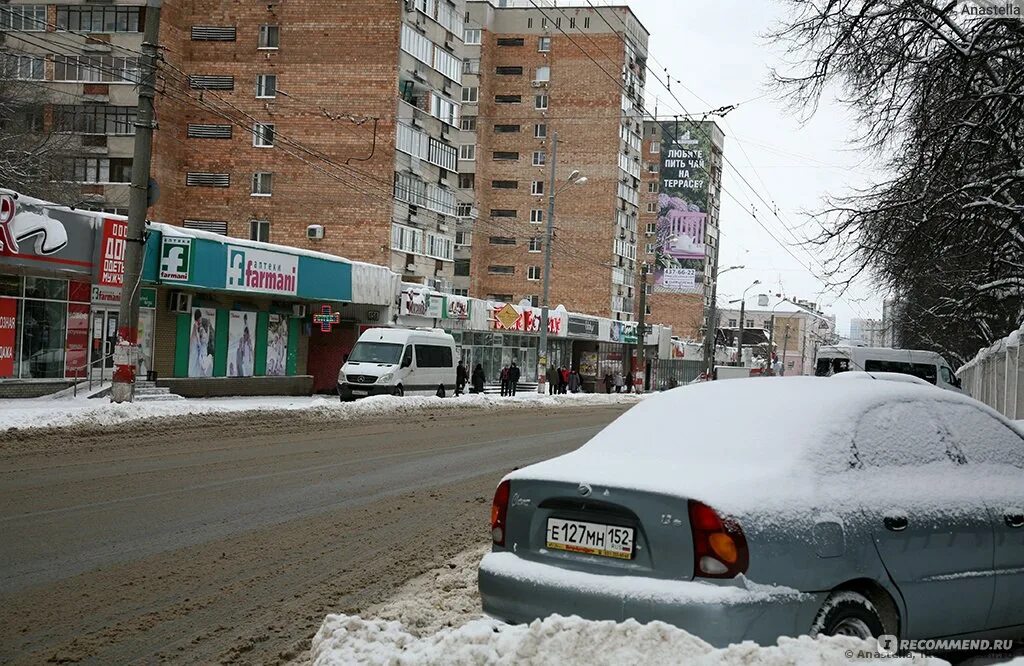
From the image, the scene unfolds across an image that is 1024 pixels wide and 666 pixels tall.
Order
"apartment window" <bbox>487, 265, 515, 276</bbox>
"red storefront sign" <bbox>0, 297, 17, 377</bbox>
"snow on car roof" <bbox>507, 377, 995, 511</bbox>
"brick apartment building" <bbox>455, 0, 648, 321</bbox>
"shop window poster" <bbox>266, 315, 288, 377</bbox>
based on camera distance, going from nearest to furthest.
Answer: "snow on car roof" <bbox>507, 377, 995, 511</bbox> → "red storefront sign" <bbox>0, 297, 17, 377</bbox> → "shop window poster" <bbox>266, 315, 288, 377</bbox> → "brick apartment building" <bbox>455, 0, 648, 321</bbox> → "apartment window" <bbox>487, 265, 515, 276</bbox>

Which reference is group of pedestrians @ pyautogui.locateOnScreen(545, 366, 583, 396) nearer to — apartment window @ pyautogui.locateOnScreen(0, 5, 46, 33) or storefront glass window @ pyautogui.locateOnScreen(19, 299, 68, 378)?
storefront glass window @ pyautogui.locateOnScreen(19, 299, 68, 378)

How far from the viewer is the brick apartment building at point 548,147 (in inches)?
3243

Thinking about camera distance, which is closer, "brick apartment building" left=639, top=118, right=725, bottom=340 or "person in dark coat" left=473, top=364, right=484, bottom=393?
"person in dark coat" left=473, top=364, right=484, bottom=393

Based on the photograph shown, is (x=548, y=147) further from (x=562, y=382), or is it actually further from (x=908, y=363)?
(x=908, y=363)

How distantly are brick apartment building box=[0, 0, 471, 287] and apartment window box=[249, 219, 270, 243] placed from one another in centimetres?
7

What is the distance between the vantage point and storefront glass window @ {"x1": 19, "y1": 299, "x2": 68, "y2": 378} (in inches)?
1039

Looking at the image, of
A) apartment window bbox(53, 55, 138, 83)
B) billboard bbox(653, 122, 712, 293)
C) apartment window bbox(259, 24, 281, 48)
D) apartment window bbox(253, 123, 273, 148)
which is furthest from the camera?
billboard bbox(653, 122, 712, 293)

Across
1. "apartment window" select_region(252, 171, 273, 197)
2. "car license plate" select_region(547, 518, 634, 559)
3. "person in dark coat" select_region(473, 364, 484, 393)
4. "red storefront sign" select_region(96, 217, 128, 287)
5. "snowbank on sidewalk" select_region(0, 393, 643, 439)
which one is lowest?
"snowbank on sidewalk" select_region(0, 393, 643, 439)

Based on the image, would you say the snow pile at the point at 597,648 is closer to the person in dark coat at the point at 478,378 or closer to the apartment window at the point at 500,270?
the person in dark coat at the point at 478,378

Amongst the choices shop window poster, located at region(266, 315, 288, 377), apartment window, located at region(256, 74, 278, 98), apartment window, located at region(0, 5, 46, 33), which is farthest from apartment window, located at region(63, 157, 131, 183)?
shop window poster, located at region(266, 315, 288, 377)

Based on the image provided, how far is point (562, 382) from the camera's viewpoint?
51531 millimetres

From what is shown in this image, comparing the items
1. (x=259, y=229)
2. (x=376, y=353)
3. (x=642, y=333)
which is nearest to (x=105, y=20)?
(x=259, y=229)

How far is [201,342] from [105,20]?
27995 millimetres

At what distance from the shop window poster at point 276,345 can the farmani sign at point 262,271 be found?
200 cm
